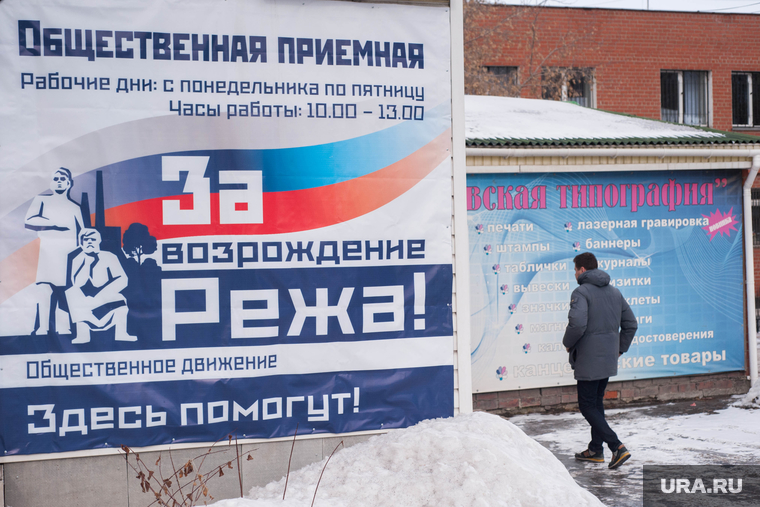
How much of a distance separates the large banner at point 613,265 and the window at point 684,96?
1160cm

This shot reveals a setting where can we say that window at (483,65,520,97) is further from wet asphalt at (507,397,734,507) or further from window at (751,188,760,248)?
wet asphalt at (507,397,734,507)

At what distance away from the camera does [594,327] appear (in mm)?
5906

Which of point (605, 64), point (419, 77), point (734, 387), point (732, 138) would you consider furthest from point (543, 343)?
point (605, 64)

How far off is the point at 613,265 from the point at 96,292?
20.1 feet

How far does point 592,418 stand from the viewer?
231 inches

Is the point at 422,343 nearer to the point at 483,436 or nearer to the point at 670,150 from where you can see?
the point at 483,436

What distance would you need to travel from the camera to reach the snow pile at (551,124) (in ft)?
26.7

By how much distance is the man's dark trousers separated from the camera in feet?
19.2

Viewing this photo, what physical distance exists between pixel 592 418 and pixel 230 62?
14.0 feet

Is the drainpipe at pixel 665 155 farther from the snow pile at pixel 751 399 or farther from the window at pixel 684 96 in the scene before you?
the window at pixel 684 96

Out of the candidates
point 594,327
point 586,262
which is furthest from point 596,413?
point 586,262

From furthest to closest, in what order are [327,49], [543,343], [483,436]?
[543,343] < [327,49] < [483,436]

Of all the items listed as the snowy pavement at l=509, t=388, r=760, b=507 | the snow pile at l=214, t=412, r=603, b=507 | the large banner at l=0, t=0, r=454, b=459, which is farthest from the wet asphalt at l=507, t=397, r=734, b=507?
the large banner at l=0, t=0, r=454, b=459

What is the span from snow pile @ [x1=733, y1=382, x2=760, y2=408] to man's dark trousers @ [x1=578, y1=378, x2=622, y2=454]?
3.15 meters
